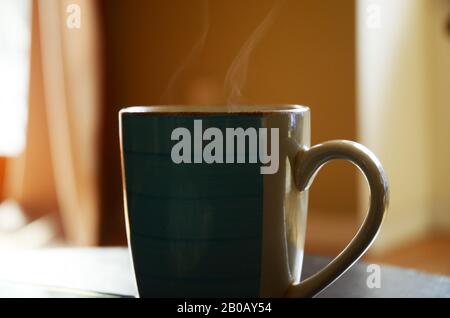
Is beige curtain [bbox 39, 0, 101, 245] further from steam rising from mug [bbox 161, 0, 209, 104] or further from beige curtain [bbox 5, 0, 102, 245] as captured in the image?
steam rising from mug [bbox 161, 0, 209, 104]

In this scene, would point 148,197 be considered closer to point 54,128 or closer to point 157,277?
point 157,277

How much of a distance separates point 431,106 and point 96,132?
1432 millimetres

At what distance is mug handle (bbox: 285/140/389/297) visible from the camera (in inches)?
15.3

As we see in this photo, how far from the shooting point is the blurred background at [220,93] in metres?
1.93

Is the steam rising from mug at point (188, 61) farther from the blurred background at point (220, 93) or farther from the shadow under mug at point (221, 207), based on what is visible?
the blurred background at point (220, 93)

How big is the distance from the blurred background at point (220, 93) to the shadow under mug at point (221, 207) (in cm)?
144

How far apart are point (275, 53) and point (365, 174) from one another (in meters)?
1.87

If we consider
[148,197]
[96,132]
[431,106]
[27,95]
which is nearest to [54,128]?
[27,95]

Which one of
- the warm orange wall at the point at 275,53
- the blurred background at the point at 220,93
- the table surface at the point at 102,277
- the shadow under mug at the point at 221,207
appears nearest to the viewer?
the shadow under mug at the point at 221,207

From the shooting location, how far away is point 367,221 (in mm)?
392

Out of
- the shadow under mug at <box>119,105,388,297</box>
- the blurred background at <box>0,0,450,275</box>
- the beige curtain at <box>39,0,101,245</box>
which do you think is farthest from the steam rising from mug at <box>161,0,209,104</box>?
the beige curtain at <box>39,0,101,245</box>

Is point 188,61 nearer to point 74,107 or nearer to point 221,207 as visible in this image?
point 221,207

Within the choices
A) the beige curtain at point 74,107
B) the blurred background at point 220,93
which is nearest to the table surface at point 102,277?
the blurred background at point 220,93

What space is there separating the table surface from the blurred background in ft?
4.06
